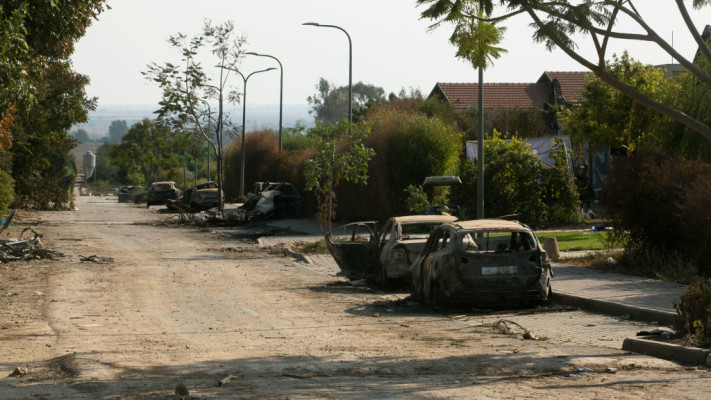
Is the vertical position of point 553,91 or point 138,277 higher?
point 553,91

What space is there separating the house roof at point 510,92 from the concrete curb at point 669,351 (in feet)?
175

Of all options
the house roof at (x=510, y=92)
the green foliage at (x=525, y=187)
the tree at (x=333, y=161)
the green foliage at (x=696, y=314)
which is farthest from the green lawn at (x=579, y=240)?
the house roof at (x=510, y=92)

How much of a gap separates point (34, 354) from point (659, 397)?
21.0 ft

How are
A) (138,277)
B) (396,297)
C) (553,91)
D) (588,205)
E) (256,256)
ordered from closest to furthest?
(396,297) → (138,277) → (256,256) → (588,205) → (553,91)

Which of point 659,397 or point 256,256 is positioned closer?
point 659,397

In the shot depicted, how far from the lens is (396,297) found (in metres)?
16.1

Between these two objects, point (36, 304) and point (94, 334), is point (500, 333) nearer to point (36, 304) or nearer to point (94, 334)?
point (94, 334)

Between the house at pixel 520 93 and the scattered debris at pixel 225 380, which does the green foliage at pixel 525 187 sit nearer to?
the scattered debris at pixel 225 380

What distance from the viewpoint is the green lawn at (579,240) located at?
22953 mm

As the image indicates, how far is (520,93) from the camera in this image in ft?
216

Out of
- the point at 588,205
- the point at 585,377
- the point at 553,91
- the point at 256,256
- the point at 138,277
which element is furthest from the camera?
the point at 553,91

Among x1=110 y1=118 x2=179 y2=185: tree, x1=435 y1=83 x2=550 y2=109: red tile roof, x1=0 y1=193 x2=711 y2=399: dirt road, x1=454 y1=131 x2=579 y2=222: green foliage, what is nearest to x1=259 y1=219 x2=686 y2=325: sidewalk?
x1=0 y1=193 x2=711 y2=399: dirt road

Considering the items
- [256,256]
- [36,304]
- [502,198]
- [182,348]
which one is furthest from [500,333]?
[502,198]

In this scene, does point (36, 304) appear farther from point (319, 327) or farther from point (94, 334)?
point (319, 327)
